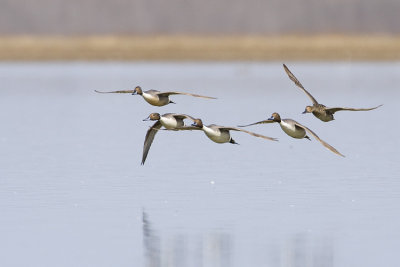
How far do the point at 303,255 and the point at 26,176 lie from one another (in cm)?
796

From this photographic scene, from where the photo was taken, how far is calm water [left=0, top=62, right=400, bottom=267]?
1534 cm

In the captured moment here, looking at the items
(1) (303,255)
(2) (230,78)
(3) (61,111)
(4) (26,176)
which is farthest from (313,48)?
(1) (303,255)

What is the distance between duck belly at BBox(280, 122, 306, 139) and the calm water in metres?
1.32

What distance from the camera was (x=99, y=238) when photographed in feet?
53.3

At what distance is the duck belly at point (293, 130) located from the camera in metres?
16.1

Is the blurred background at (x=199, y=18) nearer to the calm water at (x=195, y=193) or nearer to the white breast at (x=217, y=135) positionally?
the calm water at (x=195, y=193)

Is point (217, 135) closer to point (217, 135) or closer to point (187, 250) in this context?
point (217, 135)

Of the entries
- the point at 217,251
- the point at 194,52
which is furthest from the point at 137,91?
the point at 194,52

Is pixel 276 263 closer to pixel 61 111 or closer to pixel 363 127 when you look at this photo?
pixel 363 127

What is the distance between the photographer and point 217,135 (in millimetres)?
16062

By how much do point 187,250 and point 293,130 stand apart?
220cm

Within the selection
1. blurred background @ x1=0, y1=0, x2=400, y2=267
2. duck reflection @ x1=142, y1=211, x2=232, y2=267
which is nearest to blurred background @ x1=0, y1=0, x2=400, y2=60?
blurred background @ x1=0, y1=0, x2=400, y2=267

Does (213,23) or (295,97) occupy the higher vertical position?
(213,23)

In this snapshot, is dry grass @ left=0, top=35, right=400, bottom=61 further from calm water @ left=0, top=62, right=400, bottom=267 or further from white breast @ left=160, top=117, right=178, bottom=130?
white breast @ left=160, top=117, right=178, bottom=130
